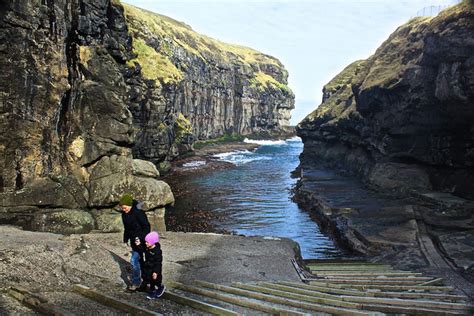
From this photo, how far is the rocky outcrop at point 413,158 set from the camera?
2941cm

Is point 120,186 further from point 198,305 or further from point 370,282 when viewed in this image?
point 370,282

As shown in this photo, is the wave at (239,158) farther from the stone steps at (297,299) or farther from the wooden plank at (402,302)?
the wooden plank at (402,302)

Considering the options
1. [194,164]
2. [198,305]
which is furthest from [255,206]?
[194,164]

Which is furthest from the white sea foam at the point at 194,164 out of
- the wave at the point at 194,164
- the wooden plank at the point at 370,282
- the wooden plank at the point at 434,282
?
the wooden plank at the point at 370,282

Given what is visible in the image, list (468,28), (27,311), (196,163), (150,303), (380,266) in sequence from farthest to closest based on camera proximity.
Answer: (196,163) → (468,28) → (380,266) → (150,303) → (27,311)

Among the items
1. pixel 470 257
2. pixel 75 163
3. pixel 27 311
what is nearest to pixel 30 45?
pixel 75 163

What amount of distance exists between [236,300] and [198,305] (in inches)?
55.1

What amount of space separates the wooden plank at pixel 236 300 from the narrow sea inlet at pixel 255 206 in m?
17.2

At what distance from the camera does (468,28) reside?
115 feet

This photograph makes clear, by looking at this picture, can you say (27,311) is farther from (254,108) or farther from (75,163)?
(254,108)

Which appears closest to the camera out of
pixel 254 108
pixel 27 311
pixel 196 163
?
pixel 27 311

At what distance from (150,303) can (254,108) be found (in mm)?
168926

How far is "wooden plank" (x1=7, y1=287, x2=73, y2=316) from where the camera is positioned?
9.77 meters

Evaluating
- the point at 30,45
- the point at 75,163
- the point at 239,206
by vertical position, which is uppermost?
the point at 30,45
